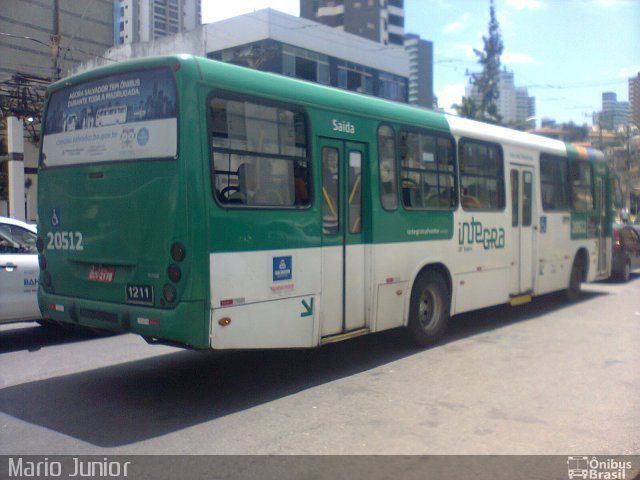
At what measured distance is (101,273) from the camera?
6297 millimetres

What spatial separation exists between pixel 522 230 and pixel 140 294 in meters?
7.21

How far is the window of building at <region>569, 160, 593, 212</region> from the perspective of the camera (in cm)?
1275

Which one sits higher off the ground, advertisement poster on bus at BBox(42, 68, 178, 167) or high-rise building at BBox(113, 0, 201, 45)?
high-rise building at BBox(113, 0, 201, 45)

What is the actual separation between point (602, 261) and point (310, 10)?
6137cm

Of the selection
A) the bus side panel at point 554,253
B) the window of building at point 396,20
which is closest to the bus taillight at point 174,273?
the bus side panel at point 554,253

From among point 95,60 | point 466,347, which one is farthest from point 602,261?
point 95,60

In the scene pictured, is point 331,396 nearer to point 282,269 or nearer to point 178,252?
point 282,269

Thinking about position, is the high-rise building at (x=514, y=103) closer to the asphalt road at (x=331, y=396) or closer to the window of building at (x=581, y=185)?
the window of building at (x=581, y=185)

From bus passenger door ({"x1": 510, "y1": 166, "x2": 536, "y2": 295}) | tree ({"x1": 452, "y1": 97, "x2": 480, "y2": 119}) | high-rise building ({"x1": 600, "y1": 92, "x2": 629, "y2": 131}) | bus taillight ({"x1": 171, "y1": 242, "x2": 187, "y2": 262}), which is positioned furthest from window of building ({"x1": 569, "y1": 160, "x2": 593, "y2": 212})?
tree ({"x1": 452, "y1": 97, "x2": 480, "y2": 119})

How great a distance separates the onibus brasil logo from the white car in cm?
679

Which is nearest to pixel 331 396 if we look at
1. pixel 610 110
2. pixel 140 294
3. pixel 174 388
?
pixel 174 388

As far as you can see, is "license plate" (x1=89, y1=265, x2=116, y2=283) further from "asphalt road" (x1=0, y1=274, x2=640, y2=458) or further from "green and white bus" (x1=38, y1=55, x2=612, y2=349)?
"asphalt road" (x1=0, y1=274, x2=640, y2=458)

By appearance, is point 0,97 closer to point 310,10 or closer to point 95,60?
point 95,60

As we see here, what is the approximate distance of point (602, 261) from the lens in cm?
1423
